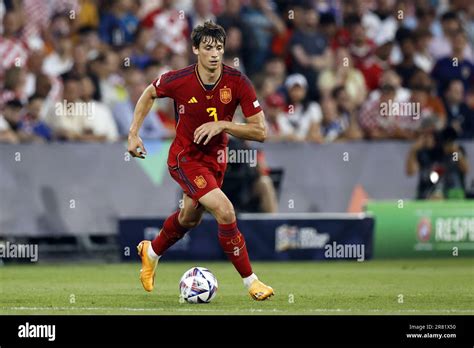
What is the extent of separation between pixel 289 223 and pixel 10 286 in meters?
5.16

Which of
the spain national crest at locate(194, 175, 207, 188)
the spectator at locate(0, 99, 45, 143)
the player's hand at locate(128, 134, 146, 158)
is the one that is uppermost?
the spectator at locate(0, 99, 45, 143)

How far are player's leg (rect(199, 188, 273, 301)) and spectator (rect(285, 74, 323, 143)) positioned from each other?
7.94 metres

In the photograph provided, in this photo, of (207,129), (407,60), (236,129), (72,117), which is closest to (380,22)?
(407,60)

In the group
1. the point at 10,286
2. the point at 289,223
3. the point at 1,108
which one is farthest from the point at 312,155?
the point at 10,286

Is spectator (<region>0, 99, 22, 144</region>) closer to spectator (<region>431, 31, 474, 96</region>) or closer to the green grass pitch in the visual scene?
the green grass pitch

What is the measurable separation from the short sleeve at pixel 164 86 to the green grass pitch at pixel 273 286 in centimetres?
201

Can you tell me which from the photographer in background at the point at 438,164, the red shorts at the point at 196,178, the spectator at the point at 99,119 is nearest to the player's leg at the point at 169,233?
the red shorts at the point at 196,178

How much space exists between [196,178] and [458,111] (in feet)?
32.7

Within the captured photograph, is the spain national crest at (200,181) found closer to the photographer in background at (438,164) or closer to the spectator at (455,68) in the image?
the photographer in background at (438,164)

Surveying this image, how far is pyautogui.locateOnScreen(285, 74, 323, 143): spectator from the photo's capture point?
65.9 feet

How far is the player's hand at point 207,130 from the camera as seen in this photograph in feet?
39.0

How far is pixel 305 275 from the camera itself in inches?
619

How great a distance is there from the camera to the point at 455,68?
22.0 meters

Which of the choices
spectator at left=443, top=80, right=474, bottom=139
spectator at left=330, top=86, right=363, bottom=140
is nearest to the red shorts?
spectator at left=330, top=86, right=363, bottom=140
